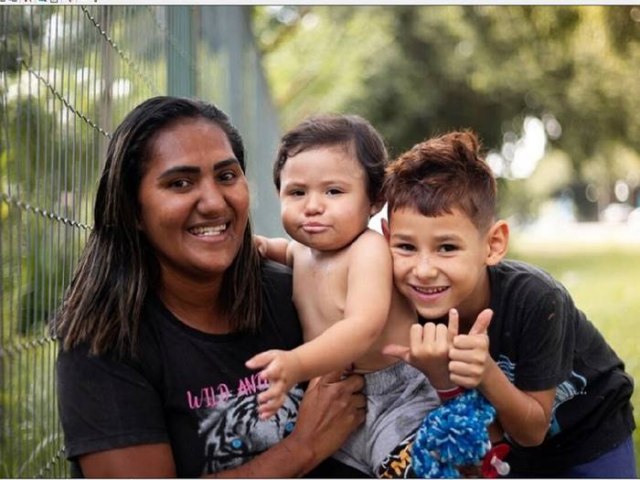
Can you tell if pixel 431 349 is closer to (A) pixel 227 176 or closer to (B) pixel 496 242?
(B) pixel 496 242

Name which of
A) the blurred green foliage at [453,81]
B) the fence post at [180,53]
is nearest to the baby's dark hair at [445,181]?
the fence post at [180,53]

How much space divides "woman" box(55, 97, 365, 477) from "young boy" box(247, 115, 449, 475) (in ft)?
0.25

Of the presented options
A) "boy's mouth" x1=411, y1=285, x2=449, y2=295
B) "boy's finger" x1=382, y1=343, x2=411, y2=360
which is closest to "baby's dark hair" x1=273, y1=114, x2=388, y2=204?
"boy's mouth" x1=411, y1=285, x2=449, y2=295

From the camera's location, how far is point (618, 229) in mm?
16766

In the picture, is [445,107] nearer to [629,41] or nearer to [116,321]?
[629,41]

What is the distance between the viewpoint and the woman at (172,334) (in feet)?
6.49

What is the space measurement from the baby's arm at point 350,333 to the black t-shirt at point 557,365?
259mm

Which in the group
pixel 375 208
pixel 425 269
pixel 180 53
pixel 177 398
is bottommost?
pixel 177 398

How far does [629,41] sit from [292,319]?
7103 millimetres

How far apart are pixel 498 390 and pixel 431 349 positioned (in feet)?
0.51

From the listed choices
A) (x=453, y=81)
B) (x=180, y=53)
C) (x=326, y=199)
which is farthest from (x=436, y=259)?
(x=453, y=81)

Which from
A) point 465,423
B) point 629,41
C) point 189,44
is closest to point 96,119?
point 465,423

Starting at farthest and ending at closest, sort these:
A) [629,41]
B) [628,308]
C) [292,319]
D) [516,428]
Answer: [629,41], [628,308], [292,319], [516,428]

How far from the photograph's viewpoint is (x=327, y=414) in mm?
2127
